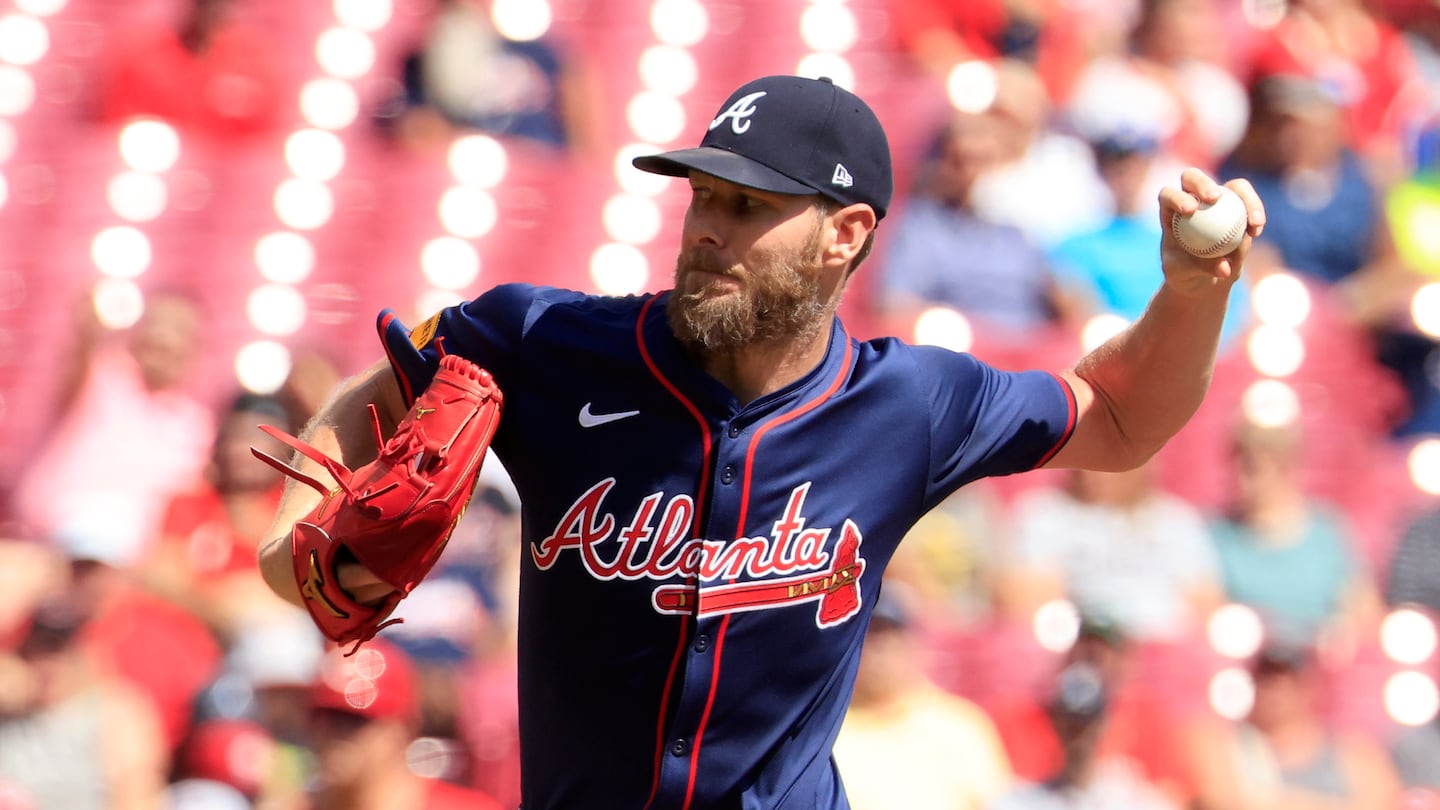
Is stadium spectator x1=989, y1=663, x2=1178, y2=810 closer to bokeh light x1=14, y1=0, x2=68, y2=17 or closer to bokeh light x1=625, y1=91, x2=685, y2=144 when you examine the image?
bokeh light x1=625, y1=91, x2=685, y2=144

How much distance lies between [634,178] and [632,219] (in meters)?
0.20

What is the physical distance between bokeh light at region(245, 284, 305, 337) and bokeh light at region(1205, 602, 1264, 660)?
3100mm

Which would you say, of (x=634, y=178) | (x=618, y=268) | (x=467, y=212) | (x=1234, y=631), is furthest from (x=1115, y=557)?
(x=467, y=212)

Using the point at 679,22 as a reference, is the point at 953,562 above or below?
below

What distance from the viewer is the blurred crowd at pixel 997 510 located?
4543mm

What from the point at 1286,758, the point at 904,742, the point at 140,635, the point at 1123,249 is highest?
the point at 140,635

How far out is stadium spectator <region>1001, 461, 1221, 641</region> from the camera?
5.31 metres

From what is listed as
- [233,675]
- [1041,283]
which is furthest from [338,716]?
[1041,283]

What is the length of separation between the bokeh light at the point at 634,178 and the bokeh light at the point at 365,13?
1061mm

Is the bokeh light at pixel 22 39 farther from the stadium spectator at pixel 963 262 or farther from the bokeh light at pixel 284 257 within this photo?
the stadium spectator at pixel 963 262

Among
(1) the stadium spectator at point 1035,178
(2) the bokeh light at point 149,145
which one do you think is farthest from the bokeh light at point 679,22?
(2) the bokeh light at point 149,145

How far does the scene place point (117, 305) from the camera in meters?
5.47

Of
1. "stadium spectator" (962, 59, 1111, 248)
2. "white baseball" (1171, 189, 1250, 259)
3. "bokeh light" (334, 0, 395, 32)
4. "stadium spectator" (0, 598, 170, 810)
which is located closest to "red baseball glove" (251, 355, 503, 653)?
"white baseball" (1171, 189, 1250, 259)

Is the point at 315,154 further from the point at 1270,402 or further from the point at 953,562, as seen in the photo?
the point at 1270,402
